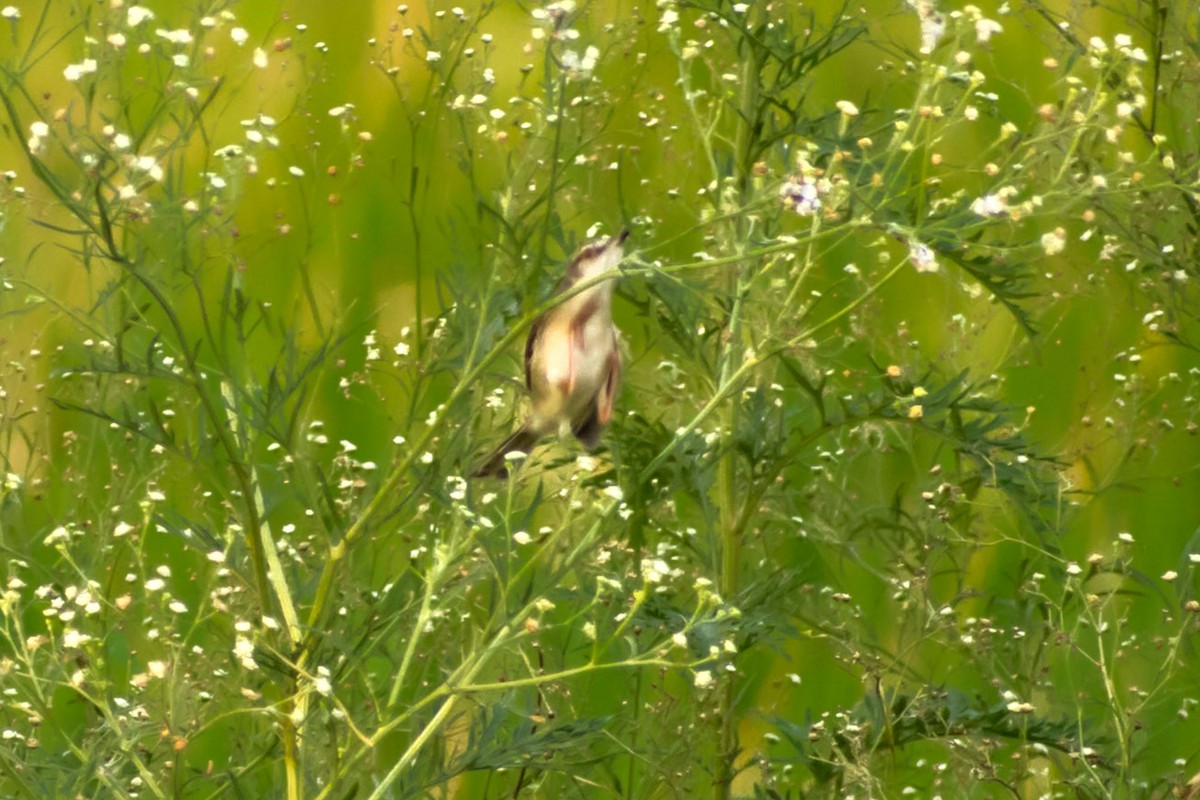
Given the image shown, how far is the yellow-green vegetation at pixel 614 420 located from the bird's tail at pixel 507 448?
0.03 metres

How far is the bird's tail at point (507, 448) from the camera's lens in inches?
84.5

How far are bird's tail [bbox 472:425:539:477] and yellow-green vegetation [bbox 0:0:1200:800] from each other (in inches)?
1.0

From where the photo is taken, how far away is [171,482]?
3.20 meters

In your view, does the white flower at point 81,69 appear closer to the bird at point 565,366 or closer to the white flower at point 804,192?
the bird at point 565,366

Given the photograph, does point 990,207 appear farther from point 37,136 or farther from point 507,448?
point 37,136

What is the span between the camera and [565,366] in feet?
7.23

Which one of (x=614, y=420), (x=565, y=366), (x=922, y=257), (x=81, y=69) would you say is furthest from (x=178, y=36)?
(x=614, y=420)

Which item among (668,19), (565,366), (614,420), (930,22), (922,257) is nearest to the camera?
(922,257)

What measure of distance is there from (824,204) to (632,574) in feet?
2.63

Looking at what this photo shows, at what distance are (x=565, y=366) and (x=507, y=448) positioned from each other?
0.13m

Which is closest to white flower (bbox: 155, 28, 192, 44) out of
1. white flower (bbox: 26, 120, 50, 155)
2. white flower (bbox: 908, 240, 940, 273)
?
white flower (bbox: 26, 120, 50, 155)

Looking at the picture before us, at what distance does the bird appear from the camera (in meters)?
2.17

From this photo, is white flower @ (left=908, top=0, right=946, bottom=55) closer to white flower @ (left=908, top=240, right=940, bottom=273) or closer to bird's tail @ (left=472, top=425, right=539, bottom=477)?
white flower @ (left=908, top=240, right=940, bottom=273)

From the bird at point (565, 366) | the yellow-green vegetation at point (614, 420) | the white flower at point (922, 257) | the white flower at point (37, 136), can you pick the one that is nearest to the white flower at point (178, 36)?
the yellow-green vegetation at point (614, 420)
